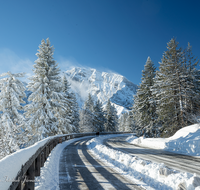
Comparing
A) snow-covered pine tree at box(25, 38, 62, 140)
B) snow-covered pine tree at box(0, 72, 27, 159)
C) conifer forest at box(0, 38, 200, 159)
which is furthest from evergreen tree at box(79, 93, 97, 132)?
snow-covered pine tree at box(0, 72, 27, 159)

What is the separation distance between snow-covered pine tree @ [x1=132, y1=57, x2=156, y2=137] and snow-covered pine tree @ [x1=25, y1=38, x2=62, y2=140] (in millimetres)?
14773

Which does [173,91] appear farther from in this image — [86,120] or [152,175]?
[86,120]


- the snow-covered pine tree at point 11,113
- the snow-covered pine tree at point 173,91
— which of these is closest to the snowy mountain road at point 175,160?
the snow-covered pine tree at point 173,91

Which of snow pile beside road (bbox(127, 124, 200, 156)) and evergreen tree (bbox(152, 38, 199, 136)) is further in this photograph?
evergreen tree (bbox(152, 38, 199, 136))

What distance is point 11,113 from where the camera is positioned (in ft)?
55.3

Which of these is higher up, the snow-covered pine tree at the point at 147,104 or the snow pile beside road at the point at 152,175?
the snow-covered pine tree at the point at 147,104

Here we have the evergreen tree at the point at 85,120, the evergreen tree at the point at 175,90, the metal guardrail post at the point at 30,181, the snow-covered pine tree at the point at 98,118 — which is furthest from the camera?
the snow-covered pine tree at the point at 98,118

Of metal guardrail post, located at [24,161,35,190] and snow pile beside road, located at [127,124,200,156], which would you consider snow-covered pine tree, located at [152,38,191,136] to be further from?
metal guardrail post, located at [24,161,35,190]

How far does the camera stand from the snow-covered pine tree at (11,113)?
15203mm

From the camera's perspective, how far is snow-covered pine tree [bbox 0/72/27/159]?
15203 mm

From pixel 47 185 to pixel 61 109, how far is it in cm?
1854

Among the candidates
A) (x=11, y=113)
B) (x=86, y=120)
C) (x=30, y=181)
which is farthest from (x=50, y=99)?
(x=86, y=120)

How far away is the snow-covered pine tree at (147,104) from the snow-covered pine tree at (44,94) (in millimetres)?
14773

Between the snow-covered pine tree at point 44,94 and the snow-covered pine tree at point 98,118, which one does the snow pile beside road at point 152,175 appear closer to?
the snow-covered pine tree at point 44,94
